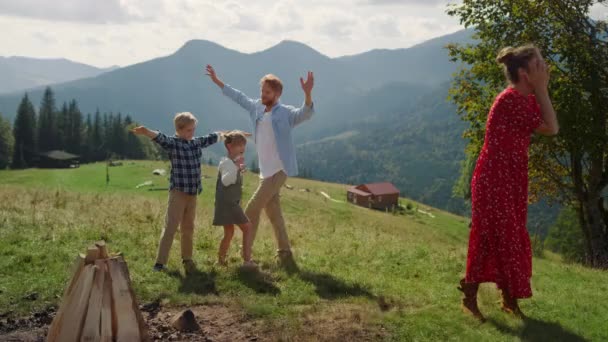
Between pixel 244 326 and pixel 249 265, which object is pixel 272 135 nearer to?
pixel 249 265

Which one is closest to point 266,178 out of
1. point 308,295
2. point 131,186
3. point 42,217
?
point 308,295

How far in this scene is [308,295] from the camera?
26.2 feet

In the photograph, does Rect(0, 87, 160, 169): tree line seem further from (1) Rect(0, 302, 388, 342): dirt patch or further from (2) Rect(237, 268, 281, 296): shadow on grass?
(1) Rect(0, 302, 388, 342): dirt patch

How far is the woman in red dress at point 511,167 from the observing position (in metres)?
6.82

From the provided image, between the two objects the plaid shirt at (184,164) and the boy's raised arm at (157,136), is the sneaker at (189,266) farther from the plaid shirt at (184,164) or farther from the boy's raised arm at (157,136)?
the boy's raised arm at (157,136)

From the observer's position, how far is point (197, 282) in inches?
335

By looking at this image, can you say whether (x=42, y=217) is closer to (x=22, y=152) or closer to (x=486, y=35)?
(x=486, y=35)

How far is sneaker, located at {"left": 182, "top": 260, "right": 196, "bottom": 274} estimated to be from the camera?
9.10 m

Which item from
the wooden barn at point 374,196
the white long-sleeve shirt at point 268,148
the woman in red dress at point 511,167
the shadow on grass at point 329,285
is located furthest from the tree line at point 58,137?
the woman in red dress at point 511,167

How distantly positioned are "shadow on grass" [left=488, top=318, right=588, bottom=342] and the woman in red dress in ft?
1.16

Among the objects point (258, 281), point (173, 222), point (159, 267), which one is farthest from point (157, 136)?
point (258, 281)

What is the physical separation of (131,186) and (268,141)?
40.5m

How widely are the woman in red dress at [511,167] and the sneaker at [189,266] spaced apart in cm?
455

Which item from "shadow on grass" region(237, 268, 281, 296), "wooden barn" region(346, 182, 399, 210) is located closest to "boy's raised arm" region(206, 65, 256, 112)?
"shadow on grass" region(237, 268, 281, 296)
